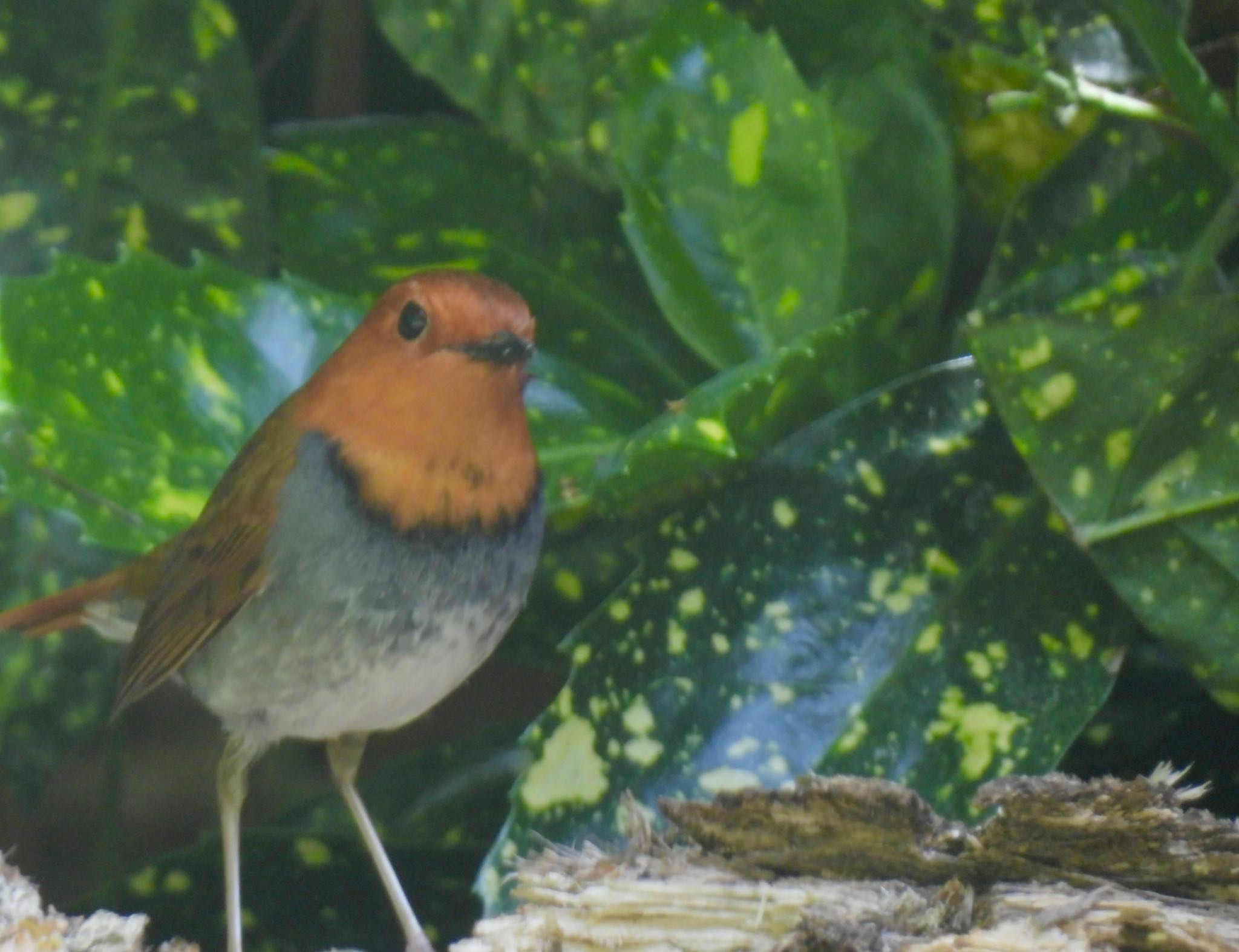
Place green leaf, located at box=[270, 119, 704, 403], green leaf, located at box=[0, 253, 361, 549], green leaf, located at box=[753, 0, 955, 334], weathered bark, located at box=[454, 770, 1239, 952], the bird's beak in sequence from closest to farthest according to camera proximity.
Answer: weathered bark, located at box=[454, 770, 1239, 952]
the bird's beak
green leaf, located at box=[0, 253, 361, 549]
green leaf, located at box=[753, 0, 955, 334]
green leaf, located at box=[270, 119, 704, 403]

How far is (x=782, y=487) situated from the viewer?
49.2 inches

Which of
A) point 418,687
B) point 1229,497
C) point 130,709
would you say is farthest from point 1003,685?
point 130,709

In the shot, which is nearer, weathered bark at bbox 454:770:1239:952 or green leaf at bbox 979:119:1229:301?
weathered bark at bbox 454:770:1239:952

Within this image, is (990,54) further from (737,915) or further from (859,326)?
(737,915)

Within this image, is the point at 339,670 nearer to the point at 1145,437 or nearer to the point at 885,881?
the point at 885,881

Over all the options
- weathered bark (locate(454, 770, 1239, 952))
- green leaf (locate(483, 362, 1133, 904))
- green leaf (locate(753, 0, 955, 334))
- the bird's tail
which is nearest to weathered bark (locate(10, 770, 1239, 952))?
weathered bark (locate(454, 770, 1239, 952))

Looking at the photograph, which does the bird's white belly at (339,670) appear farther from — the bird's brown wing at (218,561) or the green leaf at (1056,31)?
the green leaf at (1056,31)

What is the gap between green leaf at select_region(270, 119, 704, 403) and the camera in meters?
1.53

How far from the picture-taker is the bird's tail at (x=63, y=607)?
1.35 m

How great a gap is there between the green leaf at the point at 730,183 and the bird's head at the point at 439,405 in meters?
0.28

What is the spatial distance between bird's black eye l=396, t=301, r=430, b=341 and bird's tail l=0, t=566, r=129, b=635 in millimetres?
443

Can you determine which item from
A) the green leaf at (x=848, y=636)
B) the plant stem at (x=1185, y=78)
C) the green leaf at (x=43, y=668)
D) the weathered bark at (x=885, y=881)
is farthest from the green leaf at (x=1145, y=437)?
the green leaf at (x=43, y=668)

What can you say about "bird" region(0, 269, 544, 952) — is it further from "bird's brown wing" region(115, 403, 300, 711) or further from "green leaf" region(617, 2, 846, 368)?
"green leaf" region(617, 2, 846, 368)

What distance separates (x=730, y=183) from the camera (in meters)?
1.30
